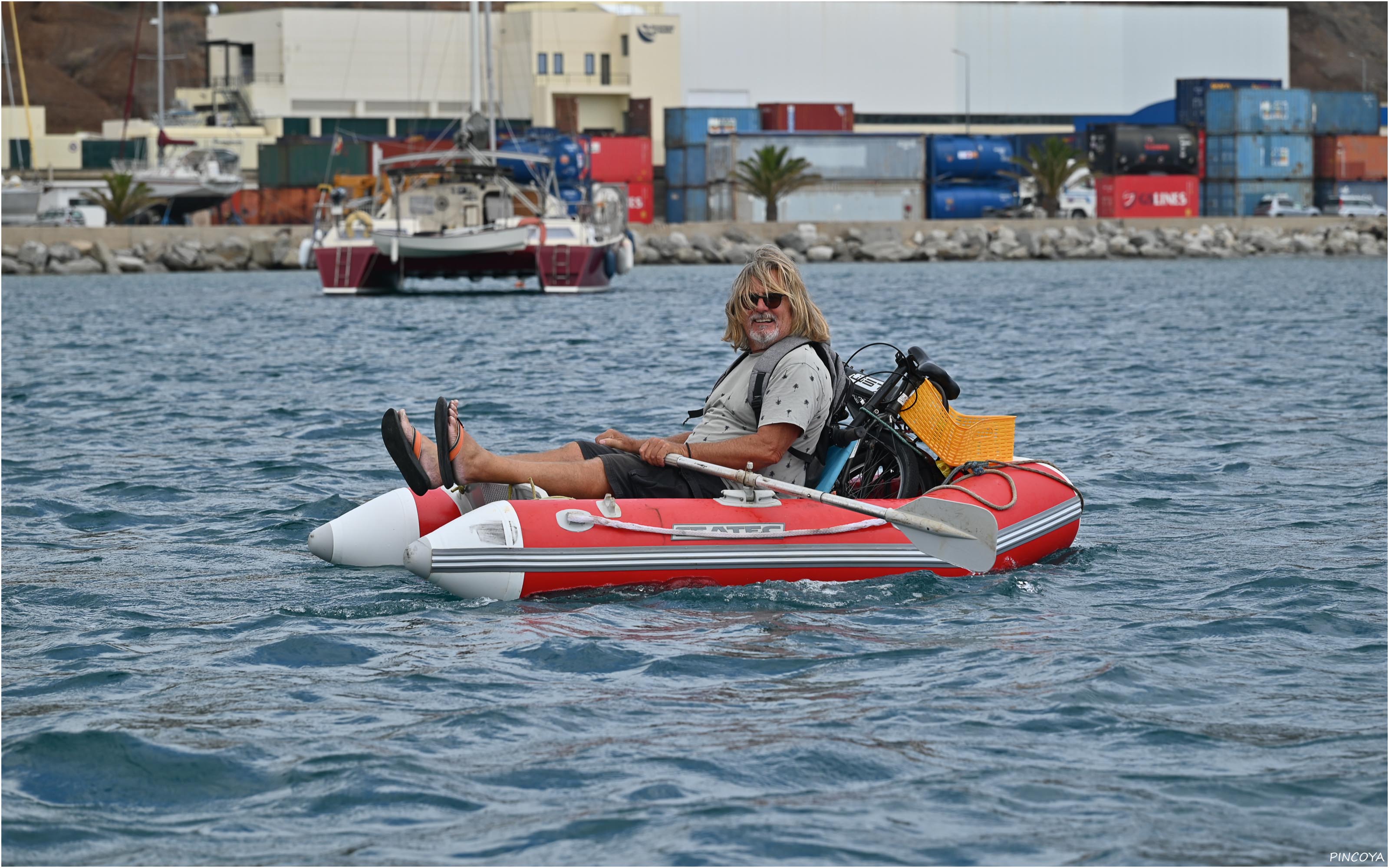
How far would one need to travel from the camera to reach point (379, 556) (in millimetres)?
7566

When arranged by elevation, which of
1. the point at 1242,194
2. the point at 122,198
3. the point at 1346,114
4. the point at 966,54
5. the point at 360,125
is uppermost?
the point at 966,54

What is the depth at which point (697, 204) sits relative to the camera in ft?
225

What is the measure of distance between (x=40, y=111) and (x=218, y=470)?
86.7 m

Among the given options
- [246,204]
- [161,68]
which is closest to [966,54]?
[246,204]

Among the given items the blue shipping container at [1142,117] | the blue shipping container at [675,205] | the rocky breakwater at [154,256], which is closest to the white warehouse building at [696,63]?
the blue shipping container at [1142,117]

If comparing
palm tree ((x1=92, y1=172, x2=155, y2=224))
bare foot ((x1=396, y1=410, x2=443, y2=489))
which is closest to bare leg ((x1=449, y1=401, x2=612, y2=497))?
bare foot ((x1=396, y1=410, x2=443, y2=489))

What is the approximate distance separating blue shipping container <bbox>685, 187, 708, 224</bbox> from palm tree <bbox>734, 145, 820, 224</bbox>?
13.6 feet

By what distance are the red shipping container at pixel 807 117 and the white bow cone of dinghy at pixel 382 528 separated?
68.5m

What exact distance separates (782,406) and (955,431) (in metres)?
1.12

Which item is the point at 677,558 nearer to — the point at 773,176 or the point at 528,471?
the point at 528,471

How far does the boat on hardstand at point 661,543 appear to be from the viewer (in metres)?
6.79

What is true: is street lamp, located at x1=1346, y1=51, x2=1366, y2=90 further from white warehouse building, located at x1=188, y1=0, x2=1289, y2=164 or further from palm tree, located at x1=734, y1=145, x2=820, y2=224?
palm tree, located at x1=734, y1=145, x2=820, y2=224

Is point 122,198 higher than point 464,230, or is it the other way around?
point 122,198

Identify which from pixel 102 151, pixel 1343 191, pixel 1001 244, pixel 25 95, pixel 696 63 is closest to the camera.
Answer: pixel 1001 244
